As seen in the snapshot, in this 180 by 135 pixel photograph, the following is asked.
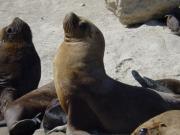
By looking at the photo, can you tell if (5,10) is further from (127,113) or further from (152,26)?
(127,113)

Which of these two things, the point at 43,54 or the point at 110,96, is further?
the point at 43,54

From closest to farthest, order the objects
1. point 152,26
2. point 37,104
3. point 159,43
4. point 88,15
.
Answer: point 37,104, point 159,43, point 152,26, point 88,15

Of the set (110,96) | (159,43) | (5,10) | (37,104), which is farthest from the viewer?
(5,10)

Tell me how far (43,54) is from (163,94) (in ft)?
10.9

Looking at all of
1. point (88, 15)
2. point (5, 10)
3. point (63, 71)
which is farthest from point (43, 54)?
point (63, 71)

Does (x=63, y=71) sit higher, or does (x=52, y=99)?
(x=63, y=71)

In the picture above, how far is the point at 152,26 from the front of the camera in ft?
37.2

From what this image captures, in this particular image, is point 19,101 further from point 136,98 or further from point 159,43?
point 159,43

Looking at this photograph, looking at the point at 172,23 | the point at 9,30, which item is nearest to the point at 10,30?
the point at 9,30

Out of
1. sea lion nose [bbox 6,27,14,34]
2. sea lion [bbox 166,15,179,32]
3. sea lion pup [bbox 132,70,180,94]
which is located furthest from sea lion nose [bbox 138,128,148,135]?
sea lion [bbox 166,15,179,32]

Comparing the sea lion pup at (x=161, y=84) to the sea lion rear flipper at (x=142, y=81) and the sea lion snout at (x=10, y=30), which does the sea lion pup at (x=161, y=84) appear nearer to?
the sea lion rear flipper at (x=142, y=81)

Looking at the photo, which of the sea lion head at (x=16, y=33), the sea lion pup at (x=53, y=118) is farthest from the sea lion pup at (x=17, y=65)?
the sea lion pup at (x=53, y=118)

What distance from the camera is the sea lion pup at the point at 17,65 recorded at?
9.50m

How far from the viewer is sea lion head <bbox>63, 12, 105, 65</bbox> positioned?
821 cm
